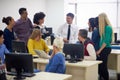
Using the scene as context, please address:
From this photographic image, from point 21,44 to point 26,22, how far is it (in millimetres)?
1087

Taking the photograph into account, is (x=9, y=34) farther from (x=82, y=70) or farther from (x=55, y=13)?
(x=55, y=13)

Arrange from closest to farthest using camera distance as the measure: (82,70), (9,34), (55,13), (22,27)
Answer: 1. (82,70)
2. (9,34)
3. (22,27)
4. (55,13)

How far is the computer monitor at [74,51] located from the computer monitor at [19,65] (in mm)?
1314

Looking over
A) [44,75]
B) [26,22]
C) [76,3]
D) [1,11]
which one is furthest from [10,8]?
[44,75]

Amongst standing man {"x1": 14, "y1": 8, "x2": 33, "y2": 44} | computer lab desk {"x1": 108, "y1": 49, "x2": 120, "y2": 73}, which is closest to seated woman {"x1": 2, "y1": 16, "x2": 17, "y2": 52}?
standing man {"x1": 14, "y1": 8, "x2": 33, "y2": 44}

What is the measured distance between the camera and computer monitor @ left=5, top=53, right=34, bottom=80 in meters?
3.47

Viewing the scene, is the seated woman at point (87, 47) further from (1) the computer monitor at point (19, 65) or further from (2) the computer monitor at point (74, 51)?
(1) the computer monitor at point (19, 65)

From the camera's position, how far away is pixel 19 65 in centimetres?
354

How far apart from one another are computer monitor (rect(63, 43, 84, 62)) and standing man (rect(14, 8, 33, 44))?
62.5 inches

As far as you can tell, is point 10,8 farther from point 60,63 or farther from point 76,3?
point 60,63

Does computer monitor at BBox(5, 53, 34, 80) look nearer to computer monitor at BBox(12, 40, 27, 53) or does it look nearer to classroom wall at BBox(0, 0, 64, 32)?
computer monitor at BBox(12, 40, 27, 53)

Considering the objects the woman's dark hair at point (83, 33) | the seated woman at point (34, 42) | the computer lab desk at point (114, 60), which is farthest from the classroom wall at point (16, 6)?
the woman's dark hair at point (83, 33)

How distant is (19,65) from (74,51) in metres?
1.49

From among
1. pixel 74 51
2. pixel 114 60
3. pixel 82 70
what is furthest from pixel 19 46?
pixel 114 60
